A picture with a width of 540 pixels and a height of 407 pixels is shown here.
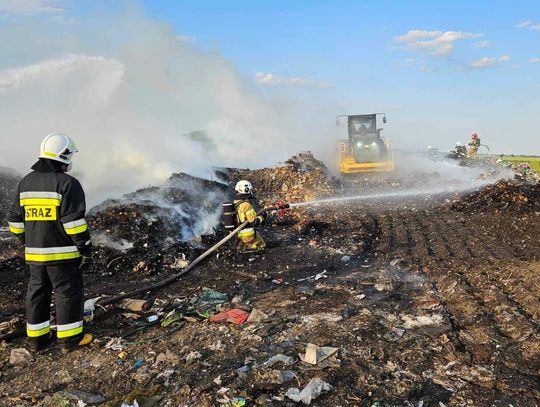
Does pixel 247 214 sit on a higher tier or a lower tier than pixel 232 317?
higher

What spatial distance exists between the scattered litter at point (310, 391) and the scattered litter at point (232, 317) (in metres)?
1.49

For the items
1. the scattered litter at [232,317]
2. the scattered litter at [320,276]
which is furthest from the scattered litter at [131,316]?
the scattered litter at [320,276]

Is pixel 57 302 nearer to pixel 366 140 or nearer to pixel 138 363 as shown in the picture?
pixel 138 363

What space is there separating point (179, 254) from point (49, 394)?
436 cm

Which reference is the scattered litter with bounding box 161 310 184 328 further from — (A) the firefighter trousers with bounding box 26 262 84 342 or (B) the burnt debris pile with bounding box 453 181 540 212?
(B) the burnt debris pile with bounding box 453 181 540 212

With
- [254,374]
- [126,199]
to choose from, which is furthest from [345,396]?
[126,199]

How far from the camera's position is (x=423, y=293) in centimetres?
542

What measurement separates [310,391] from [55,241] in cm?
287

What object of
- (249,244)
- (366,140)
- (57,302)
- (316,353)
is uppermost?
(366,140)

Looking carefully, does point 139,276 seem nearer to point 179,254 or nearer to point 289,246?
point 179,254

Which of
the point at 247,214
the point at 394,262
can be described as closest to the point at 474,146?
the point at 394,262

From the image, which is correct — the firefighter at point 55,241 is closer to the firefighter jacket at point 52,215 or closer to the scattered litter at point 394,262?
the firefighter jacket at point 52,215

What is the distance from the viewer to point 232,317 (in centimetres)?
476

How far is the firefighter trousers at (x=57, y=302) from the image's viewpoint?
4.19m
